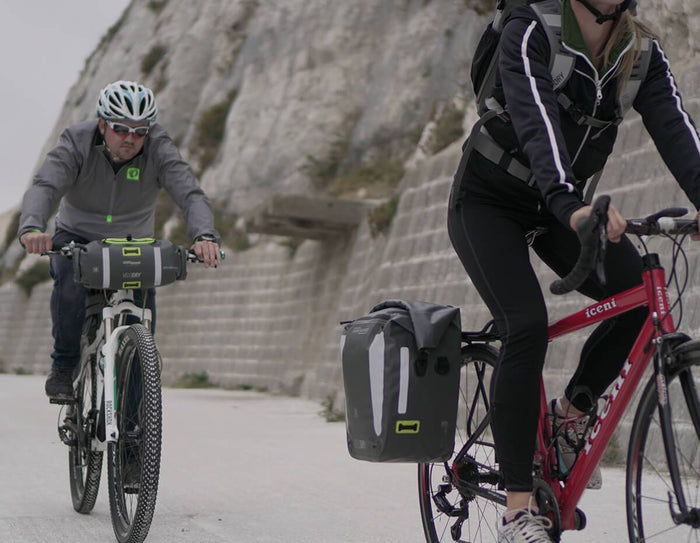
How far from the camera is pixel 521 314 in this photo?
3.26 meters

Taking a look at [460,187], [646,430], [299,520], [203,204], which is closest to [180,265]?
[203,204]

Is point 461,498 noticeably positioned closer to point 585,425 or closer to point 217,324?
point 585,425

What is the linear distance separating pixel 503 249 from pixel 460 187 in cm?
30

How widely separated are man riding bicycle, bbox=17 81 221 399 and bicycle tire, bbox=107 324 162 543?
1.64 feet

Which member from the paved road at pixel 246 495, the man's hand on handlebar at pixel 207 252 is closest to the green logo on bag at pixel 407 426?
the paved road at pixel 246 495

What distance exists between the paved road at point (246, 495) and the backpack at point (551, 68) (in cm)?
188

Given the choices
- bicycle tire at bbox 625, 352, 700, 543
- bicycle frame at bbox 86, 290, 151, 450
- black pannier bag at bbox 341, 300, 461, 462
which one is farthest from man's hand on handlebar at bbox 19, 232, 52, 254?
bicycle tire at bbox 625, 352, 700, 543

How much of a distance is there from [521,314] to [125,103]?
2659 millimetres

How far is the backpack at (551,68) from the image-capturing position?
3.27 metres

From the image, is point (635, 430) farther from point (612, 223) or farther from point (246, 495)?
point (246, 495)

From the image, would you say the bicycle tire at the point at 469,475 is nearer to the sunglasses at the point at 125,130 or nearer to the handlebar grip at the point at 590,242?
the handlebar grip at the point at 590,242

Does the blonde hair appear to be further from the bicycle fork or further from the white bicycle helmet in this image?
the white bicycle helmet

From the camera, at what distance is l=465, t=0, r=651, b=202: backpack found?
327 centimetres

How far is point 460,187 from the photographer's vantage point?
356 cm
